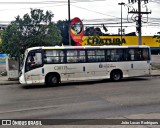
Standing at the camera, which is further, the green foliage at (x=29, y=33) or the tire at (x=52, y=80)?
the green foliage at (x=29, y=33)

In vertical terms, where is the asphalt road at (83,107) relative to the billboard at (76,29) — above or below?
below

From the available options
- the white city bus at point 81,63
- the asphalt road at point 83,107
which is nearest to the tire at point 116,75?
the white city bus at point 81,63

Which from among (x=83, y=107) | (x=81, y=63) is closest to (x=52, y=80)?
(x=81, y=63)

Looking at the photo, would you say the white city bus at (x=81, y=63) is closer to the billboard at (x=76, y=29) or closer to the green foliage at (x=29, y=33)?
the green foliage at (x=29, y=33)

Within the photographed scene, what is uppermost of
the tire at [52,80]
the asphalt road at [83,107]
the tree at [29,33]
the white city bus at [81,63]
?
the tree at [29,33]

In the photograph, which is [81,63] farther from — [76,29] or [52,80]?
[76,29]

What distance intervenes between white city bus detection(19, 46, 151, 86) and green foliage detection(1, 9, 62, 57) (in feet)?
13.6

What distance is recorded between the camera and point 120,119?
854cm

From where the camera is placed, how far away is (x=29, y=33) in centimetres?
2312

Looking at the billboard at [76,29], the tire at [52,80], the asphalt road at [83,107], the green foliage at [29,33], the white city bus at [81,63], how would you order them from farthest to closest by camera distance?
the billboard at [76,29] → the green foliage at [29,33] → the tire at [52,80] → the white city bus at [81,63] → the asphalt road at [83,107]

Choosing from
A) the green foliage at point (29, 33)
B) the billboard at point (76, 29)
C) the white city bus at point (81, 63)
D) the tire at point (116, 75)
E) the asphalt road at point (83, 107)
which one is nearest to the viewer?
the asphalt road at point (83, 107)

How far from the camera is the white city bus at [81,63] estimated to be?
18500 mm

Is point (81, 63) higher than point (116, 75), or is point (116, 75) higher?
point (81, 63)

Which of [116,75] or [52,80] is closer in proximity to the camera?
[52,80]
